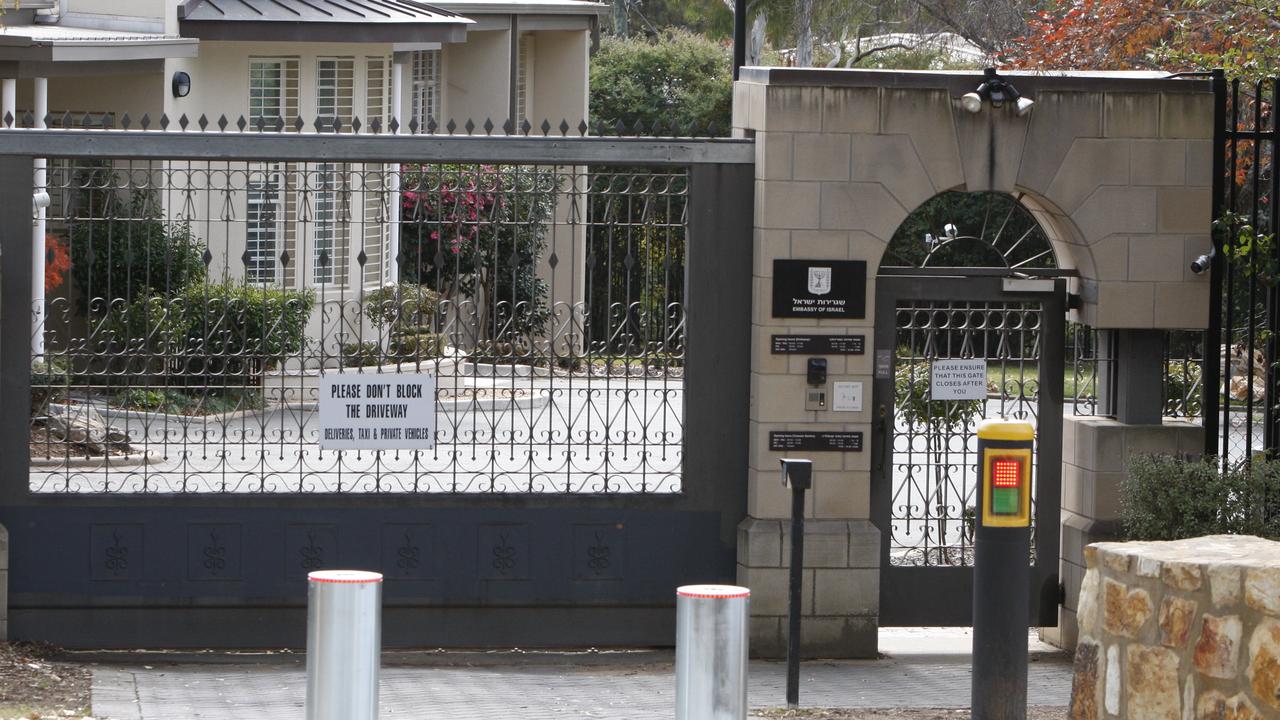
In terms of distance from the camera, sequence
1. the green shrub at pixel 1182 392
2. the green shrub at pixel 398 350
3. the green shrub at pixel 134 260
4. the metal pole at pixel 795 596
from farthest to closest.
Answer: the green shrub at pixel 134 260 < the green shrub at pixel 1182 392 < the green shrub at pixel 398 350 < the metal pole at pixel 795 596

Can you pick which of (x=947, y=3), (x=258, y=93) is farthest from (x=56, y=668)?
(x=947, y=3)

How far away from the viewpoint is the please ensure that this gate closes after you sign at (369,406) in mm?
8961

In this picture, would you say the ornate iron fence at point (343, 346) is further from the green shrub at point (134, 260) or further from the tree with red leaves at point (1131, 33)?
the tree with red leaves at point (1131, 33)

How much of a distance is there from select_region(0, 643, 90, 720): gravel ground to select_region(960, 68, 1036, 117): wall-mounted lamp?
17.5ft

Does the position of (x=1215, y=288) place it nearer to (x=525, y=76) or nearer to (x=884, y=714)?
(x=884, y=714)

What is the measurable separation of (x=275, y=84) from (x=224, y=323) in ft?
37.8

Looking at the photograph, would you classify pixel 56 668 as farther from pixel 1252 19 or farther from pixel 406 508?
pixel 1252 19

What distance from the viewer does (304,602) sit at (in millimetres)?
9078

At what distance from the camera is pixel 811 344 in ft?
29.9

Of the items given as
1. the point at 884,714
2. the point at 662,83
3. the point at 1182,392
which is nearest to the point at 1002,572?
the point at 884,714

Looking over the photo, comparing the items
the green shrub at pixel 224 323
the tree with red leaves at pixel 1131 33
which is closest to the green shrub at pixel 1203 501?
the green shrub at pixel 224 323

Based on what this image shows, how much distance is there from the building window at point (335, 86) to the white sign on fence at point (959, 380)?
1203 centimetres

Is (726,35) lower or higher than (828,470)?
higher

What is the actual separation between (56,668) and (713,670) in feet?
13.4
